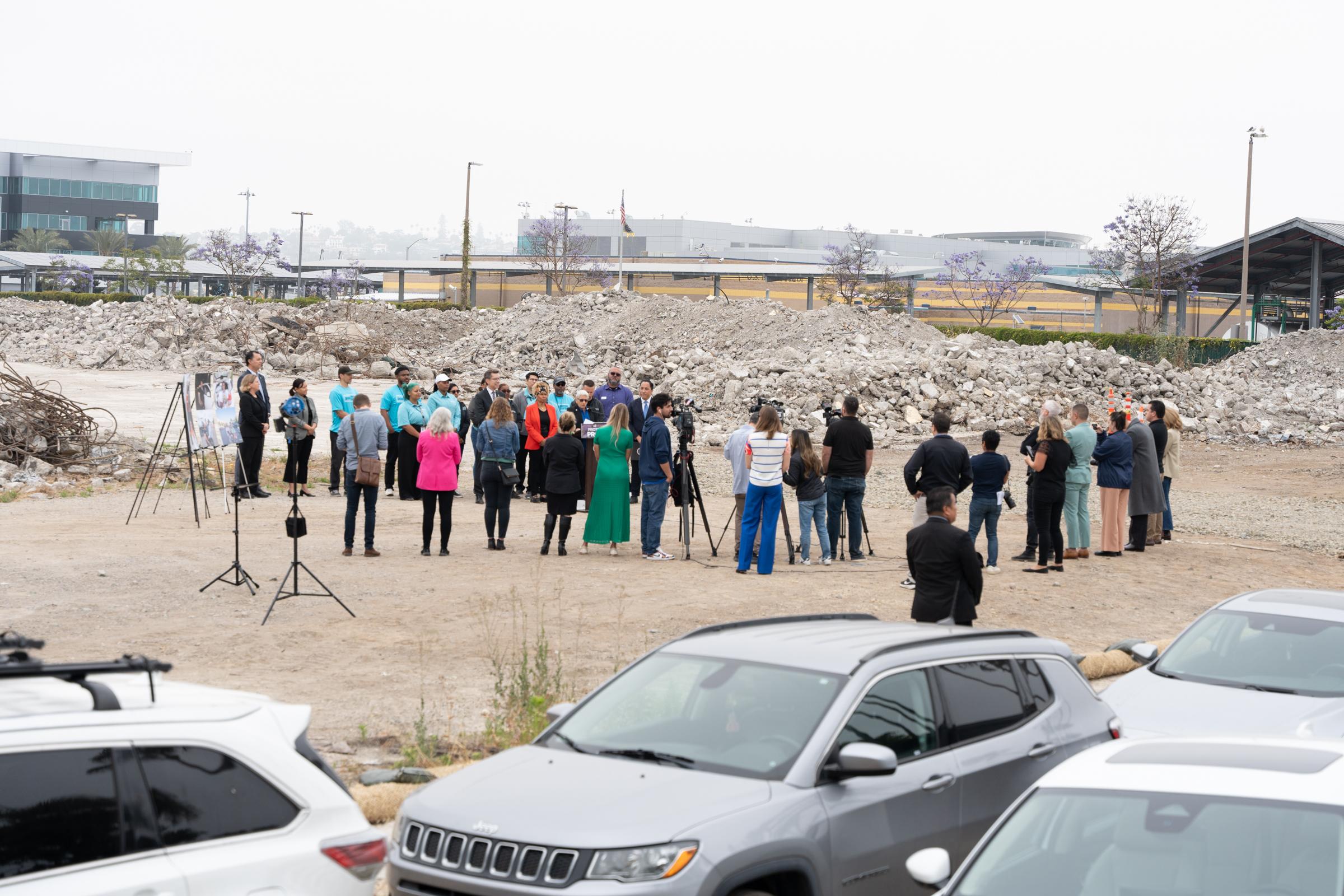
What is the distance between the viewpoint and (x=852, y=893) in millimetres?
4965

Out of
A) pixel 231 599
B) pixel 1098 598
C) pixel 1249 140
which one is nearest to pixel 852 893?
pixel 231 599

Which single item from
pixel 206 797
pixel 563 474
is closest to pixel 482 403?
pixel 563 474

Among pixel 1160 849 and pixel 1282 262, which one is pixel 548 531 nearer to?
pixel 1160 849

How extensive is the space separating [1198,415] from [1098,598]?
30944mm

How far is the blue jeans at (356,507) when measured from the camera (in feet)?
49.2

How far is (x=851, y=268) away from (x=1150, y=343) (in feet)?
115

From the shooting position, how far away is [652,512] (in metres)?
15.9

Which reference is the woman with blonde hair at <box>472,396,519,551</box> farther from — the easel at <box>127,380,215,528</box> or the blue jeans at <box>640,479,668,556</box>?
the easel at <box>127,380,215,528</box>

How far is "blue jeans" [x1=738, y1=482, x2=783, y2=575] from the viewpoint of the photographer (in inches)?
588

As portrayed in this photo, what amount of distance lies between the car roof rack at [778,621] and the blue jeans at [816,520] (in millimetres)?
8641

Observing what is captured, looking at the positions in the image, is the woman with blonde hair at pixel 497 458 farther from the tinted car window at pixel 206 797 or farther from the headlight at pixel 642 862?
the tinted car window at pixel 206 797

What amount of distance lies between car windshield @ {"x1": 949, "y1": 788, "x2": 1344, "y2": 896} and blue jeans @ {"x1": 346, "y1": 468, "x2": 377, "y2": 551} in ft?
38.5

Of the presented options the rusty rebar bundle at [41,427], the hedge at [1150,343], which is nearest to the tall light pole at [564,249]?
the hedge at [1150,343]

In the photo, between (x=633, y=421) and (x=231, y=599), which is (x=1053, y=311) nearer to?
(x=633, y=421)
